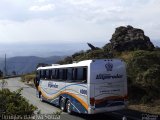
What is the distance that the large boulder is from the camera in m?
41.8

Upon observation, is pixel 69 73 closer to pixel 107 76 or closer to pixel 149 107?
pixel 107 76

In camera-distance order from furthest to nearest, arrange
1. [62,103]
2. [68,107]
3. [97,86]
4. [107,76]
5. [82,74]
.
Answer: [62,103] → [68,107] → [82,74] → [107,76] → [97,86]

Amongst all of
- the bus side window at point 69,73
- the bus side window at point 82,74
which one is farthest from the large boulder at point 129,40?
the bus side window at point 82,74

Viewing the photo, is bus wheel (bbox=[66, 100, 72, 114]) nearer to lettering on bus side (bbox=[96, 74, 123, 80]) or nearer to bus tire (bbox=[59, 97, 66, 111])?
bus tire (bbox=[59, 97, 66, 111])

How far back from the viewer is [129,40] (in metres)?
42.6

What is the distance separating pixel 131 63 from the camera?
84.4ft

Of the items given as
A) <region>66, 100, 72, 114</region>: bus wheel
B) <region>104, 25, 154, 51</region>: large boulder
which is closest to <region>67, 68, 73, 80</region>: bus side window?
<region>66, 100, 72, 114</region>: bus wheel

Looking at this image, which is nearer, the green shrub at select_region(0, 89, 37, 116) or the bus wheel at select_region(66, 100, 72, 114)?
the green shrub at select_region(0, 89, 37, 116)

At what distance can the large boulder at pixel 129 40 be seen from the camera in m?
41.8

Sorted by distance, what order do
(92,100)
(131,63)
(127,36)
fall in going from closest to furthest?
1. (92,100)
2. (131,63)
3. (127,36)

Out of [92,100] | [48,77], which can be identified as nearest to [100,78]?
[92,100]

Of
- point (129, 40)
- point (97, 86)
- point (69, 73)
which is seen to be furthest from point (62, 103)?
point (129, 40)

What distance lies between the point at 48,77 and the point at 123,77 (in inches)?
331

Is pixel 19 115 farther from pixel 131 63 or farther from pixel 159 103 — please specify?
pixel 131 63
